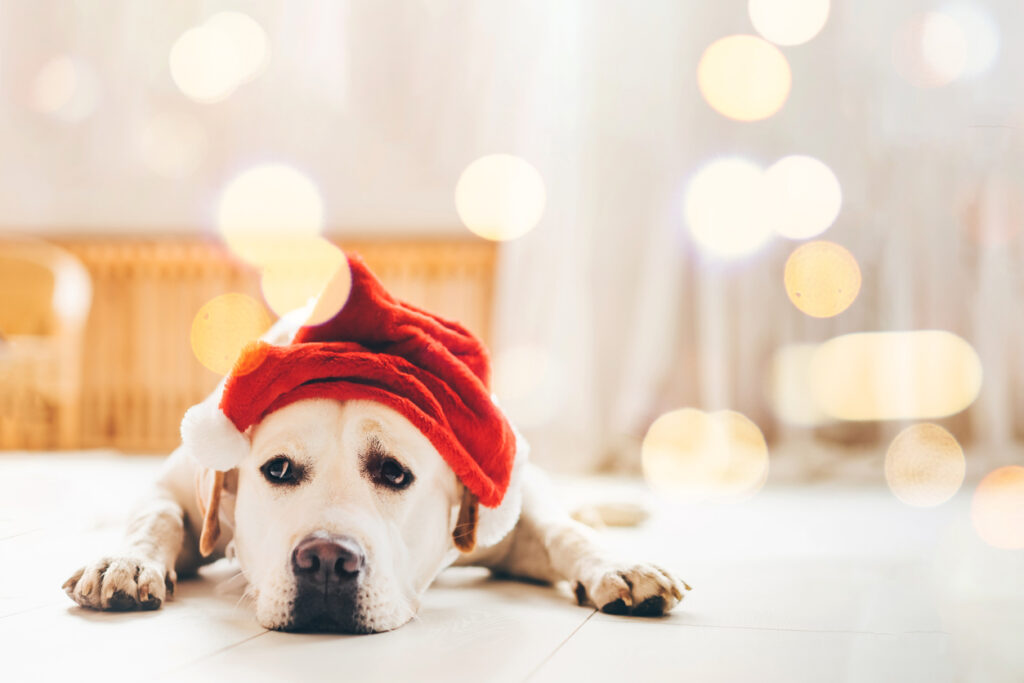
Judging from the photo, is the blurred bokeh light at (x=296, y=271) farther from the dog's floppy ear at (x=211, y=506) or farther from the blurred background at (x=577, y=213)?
the dog's floppy ear at (x=211, y=506)

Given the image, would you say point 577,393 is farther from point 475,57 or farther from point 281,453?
point 281,453

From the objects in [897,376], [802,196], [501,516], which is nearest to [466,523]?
[501,516]

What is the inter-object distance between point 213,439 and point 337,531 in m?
0.25

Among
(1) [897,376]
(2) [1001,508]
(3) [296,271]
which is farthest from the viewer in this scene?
(3) [296,271]

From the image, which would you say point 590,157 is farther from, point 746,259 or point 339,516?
point 339,516

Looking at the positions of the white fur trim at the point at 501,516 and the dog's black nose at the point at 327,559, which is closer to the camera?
the dog's black nose at the point at 327,559

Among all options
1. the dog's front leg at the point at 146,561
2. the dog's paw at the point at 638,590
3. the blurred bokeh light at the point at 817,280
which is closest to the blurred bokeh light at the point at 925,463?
the blurred bokeh light at the point at 817,280

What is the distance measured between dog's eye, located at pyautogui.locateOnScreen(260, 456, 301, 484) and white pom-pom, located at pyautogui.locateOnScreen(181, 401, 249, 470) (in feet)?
0.17

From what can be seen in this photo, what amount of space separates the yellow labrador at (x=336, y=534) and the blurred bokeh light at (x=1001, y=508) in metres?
1.14

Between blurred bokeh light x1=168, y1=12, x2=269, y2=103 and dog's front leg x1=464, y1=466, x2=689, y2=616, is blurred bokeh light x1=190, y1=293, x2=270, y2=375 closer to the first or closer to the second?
blurred bokeh light x1=168, y1=12, x2=269, y2=103

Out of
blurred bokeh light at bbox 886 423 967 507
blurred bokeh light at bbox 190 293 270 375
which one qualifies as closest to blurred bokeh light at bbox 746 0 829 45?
blurred bokeh light at bbox 886 423 967 507

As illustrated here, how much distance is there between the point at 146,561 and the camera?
125 cm

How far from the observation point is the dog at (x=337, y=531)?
1.08 meters

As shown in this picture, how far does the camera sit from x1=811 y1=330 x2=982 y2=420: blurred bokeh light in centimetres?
324
